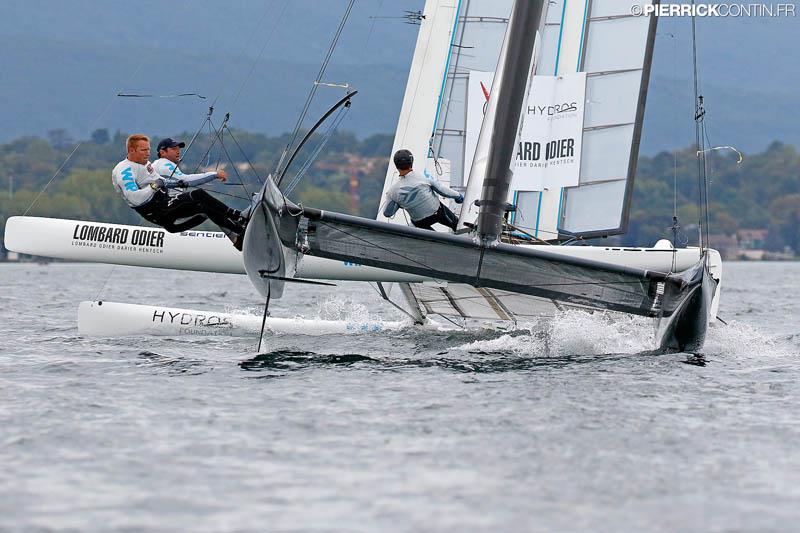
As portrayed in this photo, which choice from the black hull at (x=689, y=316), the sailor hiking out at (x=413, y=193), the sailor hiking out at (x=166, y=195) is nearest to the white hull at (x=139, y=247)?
the sailor hiking out at (x=413, y=193)

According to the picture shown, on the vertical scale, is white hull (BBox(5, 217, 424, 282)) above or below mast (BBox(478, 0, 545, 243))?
below

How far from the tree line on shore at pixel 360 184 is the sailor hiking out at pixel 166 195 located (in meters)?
57.5

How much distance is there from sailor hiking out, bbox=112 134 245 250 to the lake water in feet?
3.16

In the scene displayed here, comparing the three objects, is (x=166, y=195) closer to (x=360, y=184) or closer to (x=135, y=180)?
(x=135, y=180)

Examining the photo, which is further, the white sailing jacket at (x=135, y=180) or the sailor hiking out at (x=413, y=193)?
the sailor hiking out at (x=413, y=193)

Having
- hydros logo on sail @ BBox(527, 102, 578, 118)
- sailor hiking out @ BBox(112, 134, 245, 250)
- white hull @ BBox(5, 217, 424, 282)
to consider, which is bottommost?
white hull @ BBox(5, 217, 424, 282)

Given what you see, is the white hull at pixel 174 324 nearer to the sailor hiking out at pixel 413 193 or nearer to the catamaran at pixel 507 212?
the catamaran at pixel 507 212

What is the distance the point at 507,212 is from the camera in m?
10.6

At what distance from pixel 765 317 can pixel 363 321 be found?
22.3 feet

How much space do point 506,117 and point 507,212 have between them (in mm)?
2276

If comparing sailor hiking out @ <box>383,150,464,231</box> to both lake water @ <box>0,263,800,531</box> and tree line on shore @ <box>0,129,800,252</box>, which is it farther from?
tree line on shore @ <box>0,129,800,252</box>

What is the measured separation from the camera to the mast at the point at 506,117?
8.32 metres

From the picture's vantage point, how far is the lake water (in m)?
4.68

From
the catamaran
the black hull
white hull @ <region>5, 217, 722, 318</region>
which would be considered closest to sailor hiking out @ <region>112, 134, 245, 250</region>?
the catamaran
